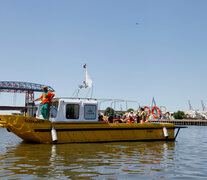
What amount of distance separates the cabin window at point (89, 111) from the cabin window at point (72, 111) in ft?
1.65

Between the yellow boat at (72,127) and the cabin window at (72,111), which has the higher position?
the cabin window at (72,111)

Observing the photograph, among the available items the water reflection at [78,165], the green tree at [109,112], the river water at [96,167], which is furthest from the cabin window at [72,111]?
the river water at [96,167]

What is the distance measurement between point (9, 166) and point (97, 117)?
7233 mm

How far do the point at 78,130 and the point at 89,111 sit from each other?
1.22 m

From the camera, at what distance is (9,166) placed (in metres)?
7.93

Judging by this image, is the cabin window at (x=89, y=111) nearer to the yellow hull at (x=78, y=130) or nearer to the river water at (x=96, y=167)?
the yellow hull at (x=78, y=130)

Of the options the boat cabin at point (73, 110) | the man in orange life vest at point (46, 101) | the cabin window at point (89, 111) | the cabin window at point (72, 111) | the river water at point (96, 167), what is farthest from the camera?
the cabin window at point (89, 111)

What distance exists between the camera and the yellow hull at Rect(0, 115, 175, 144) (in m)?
13.1

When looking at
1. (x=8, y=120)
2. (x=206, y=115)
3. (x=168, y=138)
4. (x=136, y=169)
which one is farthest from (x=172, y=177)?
(x=206, y=115)

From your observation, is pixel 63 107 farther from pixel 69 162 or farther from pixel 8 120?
pixel 69 162

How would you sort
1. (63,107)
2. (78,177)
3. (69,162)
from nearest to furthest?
(78,177), (69,162), (63,107)

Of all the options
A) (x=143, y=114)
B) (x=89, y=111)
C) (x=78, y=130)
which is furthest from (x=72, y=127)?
(x=143, y=114)

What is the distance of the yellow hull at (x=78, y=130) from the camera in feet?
42.9

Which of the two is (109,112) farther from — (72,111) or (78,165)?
(78,165)
